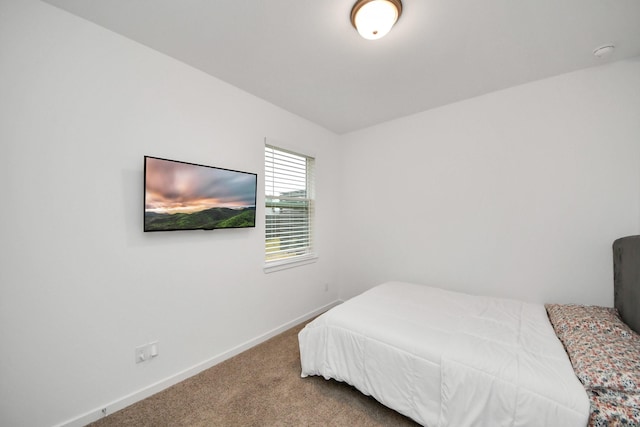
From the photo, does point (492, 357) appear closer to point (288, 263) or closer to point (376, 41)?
point (288, 263)

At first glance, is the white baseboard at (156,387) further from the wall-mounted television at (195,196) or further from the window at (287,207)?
the wall-mounted television at (195,196)

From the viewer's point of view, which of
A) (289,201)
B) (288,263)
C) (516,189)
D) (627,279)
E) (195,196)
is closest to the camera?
(627,279)

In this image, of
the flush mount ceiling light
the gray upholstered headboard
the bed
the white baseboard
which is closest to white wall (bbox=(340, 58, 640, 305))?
the gray upholstered headboard

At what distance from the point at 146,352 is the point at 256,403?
0.93 m

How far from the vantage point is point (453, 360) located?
1.49 meters

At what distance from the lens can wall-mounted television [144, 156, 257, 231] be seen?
185 centimetres

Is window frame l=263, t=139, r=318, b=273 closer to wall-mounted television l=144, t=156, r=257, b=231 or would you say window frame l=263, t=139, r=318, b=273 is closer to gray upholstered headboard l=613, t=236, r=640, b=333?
wall-mounted television l=144, t=156, r=257, b=231

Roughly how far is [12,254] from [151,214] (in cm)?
70

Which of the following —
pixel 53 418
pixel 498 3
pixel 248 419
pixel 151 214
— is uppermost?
pixel 498 3

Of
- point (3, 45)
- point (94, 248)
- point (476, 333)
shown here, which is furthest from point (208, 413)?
point (3, 45)

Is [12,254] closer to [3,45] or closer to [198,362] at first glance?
[3,45]

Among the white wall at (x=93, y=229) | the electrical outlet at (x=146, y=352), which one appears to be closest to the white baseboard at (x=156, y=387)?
the white wall at (x=93, y=229)

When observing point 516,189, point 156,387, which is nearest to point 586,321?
point 516,189

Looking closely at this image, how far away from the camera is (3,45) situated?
1376 millimetres
